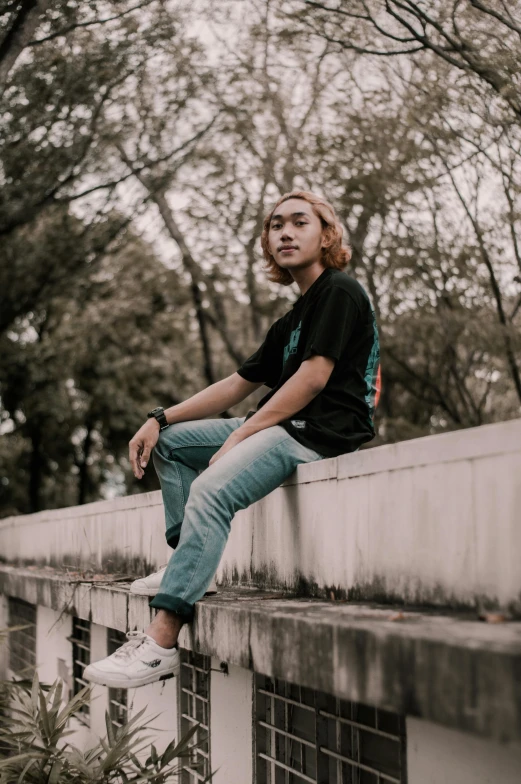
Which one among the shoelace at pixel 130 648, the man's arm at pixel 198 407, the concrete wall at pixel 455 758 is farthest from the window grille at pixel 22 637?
the concrete wall at pixel 455 758

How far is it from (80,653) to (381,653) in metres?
7.11

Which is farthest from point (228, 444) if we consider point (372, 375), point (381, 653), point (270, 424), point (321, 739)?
point (381, 653)

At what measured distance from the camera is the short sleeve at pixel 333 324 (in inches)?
154

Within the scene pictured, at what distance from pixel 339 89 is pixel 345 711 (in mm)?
11345

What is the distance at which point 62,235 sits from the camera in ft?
55.6

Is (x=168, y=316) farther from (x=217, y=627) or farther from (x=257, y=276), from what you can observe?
(x=217, y=627)

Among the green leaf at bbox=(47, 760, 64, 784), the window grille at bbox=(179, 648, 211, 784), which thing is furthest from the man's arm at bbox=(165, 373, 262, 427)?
the green leaf at bbox=(47, 760, 64, 784)

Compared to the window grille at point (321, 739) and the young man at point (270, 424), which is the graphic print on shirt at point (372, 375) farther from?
the window grille at point (321, 739)

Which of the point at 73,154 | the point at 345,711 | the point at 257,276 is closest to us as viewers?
the point at 345,711

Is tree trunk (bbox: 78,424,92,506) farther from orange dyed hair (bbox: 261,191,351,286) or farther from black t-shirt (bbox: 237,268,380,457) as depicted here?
black t-shirt (bbox: 237,268,380,457)

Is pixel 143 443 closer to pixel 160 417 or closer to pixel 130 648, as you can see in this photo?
pixel 160 417

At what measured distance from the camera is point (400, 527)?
135 inches

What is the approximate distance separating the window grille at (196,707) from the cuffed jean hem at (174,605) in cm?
199

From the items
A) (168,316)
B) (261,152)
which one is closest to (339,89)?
(261,152)
